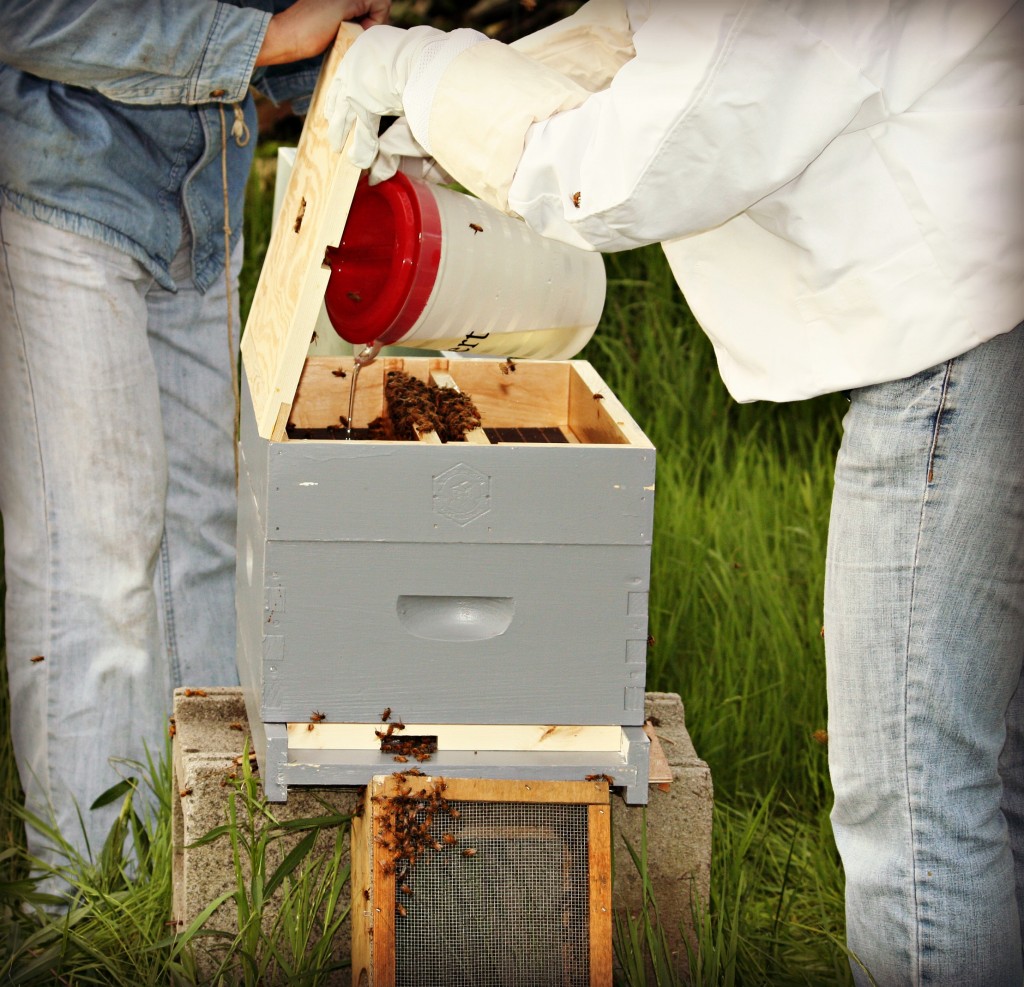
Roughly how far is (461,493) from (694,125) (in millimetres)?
633

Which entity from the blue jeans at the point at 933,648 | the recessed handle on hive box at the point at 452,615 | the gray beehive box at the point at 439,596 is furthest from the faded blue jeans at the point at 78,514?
the blue jeans at the point at 933,648

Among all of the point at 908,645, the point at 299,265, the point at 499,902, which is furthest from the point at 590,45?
the point at 499,902

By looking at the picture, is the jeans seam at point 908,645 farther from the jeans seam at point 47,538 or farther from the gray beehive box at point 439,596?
the jeans seam at point 47,538

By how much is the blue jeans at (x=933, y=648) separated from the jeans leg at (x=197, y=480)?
5.37 feet

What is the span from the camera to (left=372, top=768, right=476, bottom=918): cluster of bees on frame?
2018mm

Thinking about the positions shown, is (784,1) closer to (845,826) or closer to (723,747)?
(845,826)

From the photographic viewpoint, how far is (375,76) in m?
1.99

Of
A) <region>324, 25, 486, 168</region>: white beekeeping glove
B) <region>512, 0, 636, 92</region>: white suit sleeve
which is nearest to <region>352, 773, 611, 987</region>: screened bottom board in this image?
<region>324, 25, 486, 168</region>: white beekeeping glove

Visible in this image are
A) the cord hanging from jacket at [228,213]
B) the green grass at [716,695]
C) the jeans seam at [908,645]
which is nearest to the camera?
the jeans seam at [908,645]

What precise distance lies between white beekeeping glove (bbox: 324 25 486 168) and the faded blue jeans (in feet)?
2.74

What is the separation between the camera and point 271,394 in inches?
81.1

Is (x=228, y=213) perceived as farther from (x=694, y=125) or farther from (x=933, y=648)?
(x=933, y=648)

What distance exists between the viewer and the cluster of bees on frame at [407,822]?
2018 mm

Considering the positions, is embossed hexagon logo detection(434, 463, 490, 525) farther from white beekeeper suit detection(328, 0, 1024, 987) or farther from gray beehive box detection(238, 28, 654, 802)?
white beekeeper suit detection(328, 0, 1024, 987)
